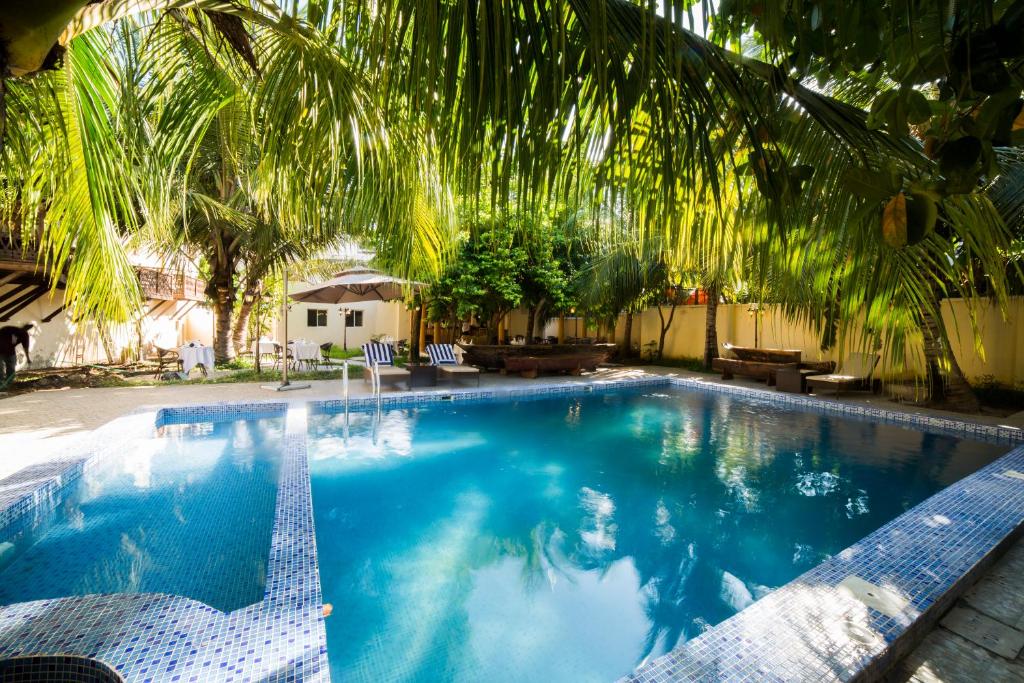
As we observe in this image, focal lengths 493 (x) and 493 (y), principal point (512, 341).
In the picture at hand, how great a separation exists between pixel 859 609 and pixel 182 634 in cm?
344

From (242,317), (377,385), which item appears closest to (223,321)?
(242,317)

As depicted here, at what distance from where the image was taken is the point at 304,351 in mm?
14141

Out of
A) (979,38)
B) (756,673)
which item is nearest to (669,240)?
(979,38)

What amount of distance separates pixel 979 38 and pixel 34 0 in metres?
1.95

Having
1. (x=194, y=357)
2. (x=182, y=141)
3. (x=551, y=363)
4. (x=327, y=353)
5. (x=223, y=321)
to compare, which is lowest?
(x=551, y=363)

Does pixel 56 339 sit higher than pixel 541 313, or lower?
lower

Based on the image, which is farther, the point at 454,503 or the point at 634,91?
the point at 454,503

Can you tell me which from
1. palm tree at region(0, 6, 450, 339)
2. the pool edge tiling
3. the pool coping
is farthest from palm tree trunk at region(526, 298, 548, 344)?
the pool edge tiling

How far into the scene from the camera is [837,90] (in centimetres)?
255

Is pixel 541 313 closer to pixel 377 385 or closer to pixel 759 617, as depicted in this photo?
pixel 377 385

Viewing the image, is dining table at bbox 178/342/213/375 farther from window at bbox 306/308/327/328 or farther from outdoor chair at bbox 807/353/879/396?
outdoor chair at bbox 807/353/879/396

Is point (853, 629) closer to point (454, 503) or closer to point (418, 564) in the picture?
point (418, 564)

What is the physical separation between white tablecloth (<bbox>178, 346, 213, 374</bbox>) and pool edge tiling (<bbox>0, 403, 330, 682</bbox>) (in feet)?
36.6

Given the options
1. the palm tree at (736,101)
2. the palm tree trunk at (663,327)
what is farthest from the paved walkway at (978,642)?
the palm tree trunk at (663,327)
